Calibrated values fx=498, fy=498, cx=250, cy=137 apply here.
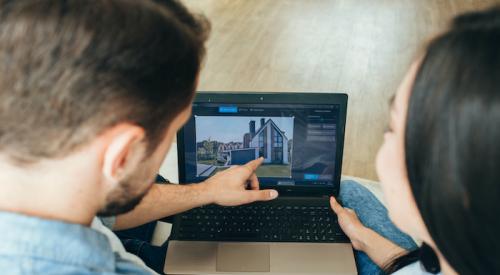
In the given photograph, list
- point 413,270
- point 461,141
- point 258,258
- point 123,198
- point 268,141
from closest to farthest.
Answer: point 461,141, point 123,198, point 413,270, point 258,258, point 268,141

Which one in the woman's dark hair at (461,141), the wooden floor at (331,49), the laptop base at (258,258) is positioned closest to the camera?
the woman's dark hair at (461,141)

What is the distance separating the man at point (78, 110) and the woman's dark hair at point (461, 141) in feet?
1.13

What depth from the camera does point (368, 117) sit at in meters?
2.66

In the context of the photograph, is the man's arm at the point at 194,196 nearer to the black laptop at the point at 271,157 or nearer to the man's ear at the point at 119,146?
the black laptop at the point at 271,157

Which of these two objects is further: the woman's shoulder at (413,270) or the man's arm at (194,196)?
the man's arm at (194,196)

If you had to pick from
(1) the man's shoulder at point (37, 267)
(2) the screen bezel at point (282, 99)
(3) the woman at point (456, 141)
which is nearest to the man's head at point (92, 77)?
(1) the man's shoulder at point (37, 267)

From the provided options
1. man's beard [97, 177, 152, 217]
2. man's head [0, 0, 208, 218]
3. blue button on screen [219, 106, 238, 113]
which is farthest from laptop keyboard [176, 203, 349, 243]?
man's head [0, 0, 208, 218]

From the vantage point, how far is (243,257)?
3.71 feet

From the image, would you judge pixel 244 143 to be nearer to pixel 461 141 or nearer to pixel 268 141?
pixel 268 141

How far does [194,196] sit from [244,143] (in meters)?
0.19

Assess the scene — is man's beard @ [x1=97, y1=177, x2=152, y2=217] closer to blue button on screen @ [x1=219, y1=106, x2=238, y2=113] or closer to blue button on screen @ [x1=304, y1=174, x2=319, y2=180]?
blue button on screen @ [x1=219, y1=106, x2=238, y2=113]

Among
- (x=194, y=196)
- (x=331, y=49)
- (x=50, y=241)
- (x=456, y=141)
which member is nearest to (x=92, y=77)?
(x=50, y=241)

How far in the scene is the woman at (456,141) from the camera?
0.58 m

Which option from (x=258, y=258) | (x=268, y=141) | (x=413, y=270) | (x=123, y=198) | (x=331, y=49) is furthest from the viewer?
(x=331, y=49)
